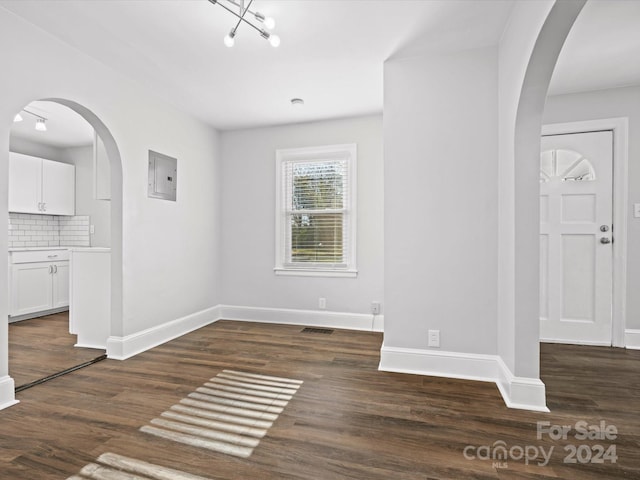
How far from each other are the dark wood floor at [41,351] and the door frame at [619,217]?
4.97 meters

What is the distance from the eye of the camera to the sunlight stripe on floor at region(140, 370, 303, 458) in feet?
5.77

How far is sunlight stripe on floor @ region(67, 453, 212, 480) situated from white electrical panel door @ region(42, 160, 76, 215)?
481 centimetres

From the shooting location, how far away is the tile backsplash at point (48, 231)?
4.89 metres

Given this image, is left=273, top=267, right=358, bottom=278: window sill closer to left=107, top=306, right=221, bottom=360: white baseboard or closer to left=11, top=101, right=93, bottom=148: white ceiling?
left=107, top=306, right=221, bottom=360: white baseboard

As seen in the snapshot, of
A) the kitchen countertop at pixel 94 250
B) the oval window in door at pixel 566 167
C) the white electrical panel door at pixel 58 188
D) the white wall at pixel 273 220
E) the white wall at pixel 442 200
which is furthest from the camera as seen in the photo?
the white electrical panel door at pixel 58 188

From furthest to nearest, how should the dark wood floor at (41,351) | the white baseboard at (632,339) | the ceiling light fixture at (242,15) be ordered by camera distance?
the white baseboard at (632,339), the dark wood floor at (41,351), the ceiling light fixture at (242,15)

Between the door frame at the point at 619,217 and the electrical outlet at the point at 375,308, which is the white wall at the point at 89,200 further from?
the door frame at the point at 619,217

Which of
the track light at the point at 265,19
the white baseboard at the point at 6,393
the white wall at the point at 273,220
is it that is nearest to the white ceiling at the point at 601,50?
the white wall at the point at 273,220

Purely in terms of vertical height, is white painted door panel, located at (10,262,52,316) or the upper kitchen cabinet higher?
the upper kitchen cabinet

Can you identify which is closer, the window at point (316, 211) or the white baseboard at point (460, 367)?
the white baseboard at point (460, 367)

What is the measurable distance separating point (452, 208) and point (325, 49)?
157cm

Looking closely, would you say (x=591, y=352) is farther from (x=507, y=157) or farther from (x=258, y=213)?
(x=258, y=213)

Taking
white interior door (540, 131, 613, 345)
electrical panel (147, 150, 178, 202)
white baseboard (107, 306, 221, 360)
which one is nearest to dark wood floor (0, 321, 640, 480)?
white baseboard (107, 306, 221, 360)

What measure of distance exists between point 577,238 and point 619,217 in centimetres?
40
